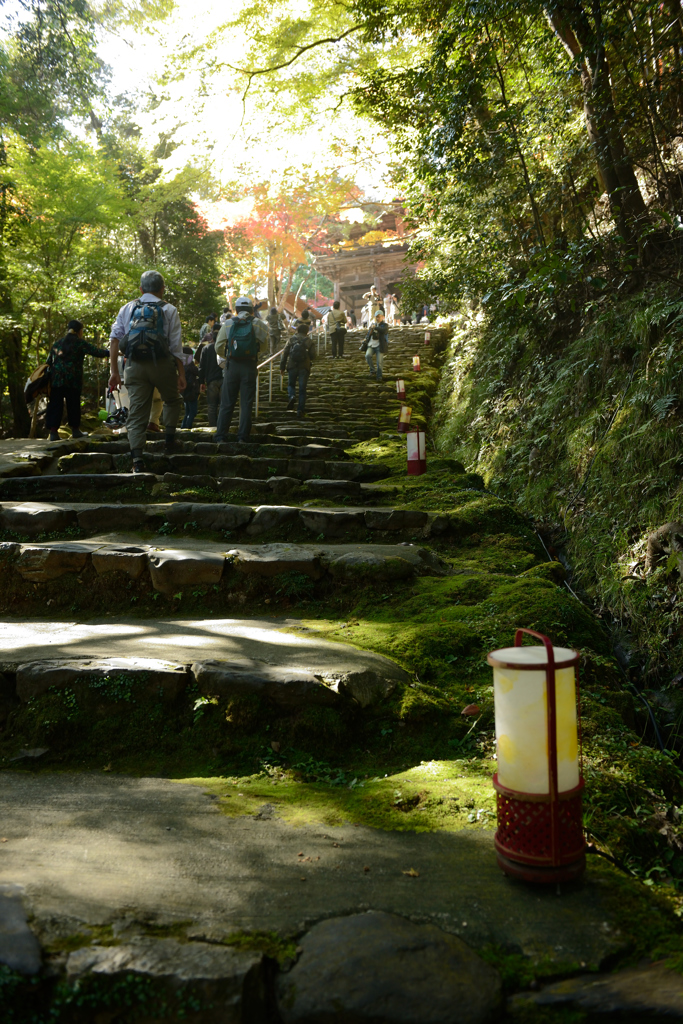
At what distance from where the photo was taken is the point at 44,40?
15555mm

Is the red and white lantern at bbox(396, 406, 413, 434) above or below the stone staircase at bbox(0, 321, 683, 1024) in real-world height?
above

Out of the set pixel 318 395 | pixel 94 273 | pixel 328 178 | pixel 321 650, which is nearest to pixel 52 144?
pixel 94 273

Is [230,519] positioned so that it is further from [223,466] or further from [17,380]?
[17,380]

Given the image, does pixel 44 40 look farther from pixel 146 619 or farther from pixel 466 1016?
pixel 466 1016

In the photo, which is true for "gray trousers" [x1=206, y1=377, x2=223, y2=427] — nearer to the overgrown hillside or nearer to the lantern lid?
the overgrown hillside

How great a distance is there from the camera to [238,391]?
859 cm

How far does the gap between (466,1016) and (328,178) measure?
26086 mm

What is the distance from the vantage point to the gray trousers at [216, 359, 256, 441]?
8383 mm

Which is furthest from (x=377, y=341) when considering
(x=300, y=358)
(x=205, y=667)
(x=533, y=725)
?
(x=533, y=725)

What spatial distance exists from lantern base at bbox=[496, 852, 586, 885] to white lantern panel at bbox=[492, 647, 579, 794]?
22 cm

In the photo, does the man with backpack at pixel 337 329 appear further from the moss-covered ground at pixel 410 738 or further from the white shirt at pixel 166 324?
the moss-covered ground at pixel 410 738

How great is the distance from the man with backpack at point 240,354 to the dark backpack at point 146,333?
1605mm

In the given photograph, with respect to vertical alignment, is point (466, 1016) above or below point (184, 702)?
below

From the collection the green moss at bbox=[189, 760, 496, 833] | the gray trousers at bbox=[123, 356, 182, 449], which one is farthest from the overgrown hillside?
the gray trousers at bbox=[123, 356, 182, 449]
